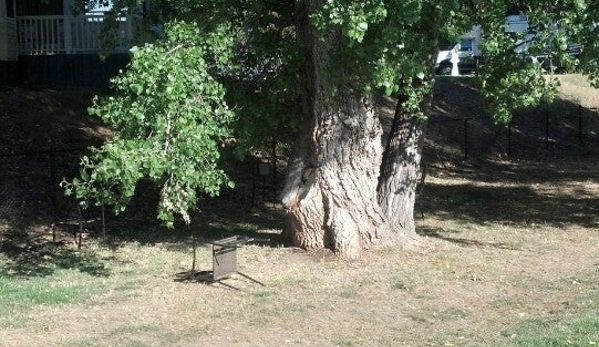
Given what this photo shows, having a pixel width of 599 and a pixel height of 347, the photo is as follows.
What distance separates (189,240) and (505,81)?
4.50m

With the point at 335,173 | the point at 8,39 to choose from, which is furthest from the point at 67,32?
the point at 335,173

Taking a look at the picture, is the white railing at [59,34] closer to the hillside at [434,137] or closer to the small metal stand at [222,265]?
the hillside at [434,137]

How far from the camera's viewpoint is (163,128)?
7.78 meters

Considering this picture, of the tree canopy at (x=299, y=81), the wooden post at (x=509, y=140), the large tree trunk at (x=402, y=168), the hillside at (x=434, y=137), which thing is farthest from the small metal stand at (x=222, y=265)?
the wooden post at (x=509, y=140)

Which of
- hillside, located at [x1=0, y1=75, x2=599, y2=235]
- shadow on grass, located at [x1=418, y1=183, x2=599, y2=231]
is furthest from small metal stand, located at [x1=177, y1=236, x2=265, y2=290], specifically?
shadow on grass, located at [x1=418, y1=183, x2=599, y2=231]

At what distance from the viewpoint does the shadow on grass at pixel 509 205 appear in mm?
13727

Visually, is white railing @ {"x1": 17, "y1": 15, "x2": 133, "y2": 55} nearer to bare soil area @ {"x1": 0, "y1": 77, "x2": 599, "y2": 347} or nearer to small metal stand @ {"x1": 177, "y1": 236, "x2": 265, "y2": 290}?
bare soil area @ {"x1": 0, "y1": 77, "x2": 599, "y2": 347}

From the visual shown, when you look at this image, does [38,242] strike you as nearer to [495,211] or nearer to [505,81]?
[505,81]

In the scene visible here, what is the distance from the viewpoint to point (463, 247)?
11.1 metres

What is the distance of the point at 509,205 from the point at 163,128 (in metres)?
8.98

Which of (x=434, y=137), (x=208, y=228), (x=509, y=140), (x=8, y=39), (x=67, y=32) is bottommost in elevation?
(x=208, y=228)

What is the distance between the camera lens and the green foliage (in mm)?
7566

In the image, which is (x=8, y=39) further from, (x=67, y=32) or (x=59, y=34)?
(x=67, y=32)

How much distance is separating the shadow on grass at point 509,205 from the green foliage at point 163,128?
255 inches
